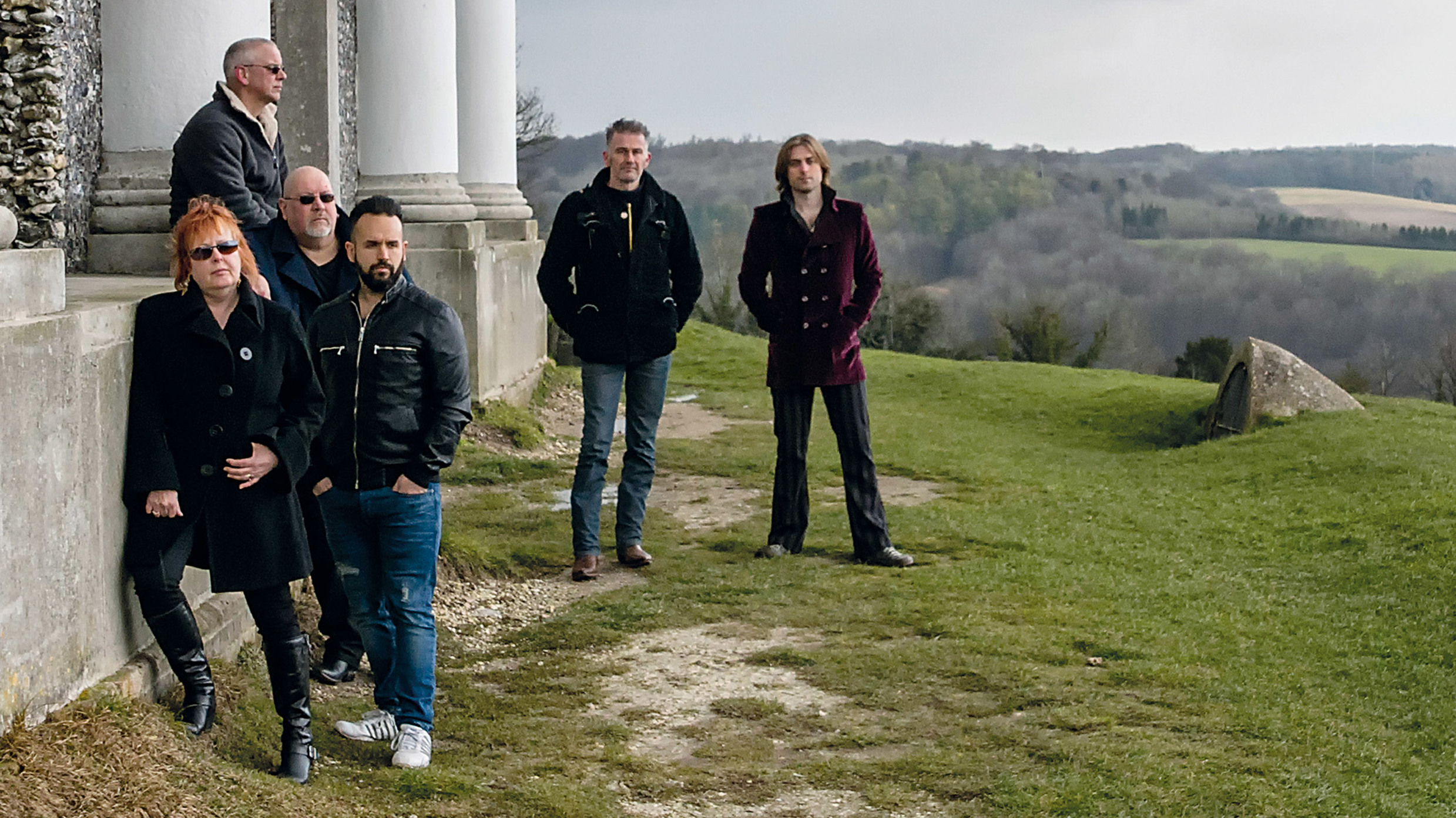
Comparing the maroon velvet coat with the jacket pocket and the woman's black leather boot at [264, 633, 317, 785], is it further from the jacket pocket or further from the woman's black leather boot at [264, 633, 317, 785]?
the woman's black leather boot at [264, 633, 317, 785]

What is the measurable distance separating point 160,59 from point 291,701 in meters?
3.02

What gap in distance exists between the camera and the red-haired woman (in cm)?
430

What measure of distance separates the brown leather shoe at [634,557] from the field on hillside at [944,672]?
10 cm

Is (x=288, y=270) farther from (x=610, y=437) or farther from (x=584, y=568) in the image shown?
(x=584, y=568)

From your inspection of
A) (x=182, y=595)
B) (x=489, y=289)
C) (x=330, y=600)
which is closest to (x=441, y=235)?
(x=489, y=289)

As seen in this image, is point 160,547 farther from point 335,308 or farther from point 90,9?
point 90,9

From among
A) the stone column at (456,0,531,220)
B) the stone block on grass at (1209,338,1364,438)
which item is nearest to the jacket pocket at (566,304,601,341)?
the stone column at (456,0,531,220)

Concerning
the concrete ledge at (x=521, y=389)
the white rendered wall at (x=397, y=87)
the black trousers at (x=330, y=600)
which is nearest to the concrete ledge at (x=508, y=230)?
the concrete ledge at (x=521, y=389)

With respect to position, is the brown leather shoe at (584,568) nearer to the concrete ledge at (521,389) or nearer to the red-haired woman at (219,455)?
the red-haired woman at (219,455)

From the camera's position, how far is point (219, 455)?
14.1 feet

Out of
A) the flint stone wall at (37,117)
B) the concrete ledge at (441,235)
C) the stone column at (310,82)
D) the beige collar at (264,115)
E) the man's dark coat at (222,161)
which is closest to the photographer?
the man's dark coat at (222,161)

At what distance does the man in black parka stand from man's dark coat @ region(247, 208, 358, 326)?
13cm

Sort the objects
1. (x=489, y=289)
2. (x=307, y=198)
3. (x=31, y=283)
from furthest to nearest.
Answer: (x=489, y=289) < (x=307, y=198) < (x=31, y=283)

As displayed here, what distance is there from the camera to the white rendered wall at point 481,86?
13.5 meters
